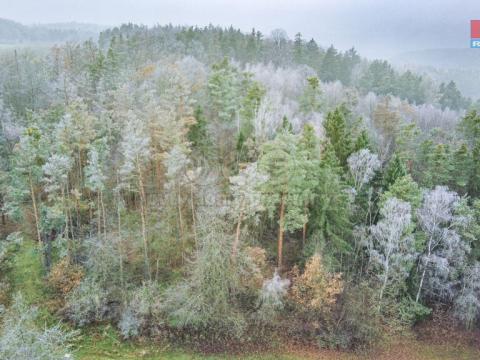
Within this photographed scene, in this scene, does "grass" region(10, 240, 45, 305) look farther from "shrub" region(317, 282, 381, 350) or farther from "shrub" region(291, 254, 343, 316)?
"shrub" region(317, 282, 381, 350)

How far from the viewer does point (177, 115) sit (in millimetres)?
33875

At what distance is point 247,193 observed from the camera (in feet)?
80.1

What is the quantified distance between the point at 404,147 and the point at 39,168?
35910 mm

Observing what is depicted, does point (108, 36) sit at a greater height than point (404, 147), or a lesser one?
greater

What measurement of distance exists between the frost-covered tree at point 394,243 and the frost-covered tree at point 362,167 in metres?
3.49

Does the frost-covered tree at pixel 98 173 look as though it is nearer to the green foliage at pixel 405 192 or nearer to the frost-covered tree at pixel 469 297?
the green foliage at pixel 405 192

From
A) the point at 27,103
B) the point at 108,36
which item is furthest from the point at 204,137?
the point at 108,36

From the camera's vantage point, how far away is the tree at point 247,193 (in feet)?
79.1

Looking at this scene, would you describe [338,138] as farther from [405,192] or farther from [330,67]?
[330,67]

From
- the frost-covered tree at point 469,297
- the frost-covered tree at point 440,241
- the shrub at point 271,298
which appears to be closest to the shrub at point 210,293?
the shrub at point 271,298

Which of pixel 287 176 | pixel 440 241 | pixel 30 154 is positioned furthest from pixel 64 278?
pixel 440 241

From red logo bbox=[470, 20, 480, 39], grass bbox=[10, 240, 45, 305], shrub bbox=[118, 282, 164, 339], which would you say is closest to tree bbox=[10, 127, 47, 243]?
grass bbox=[10, 240, 45, 305]

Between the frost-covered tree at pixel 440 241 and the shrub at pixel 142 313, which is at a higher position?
the frost-covered tree at pixel 440 241

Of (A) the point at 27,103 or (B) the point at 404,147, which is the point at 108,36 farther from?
(B) the point at 404,147
